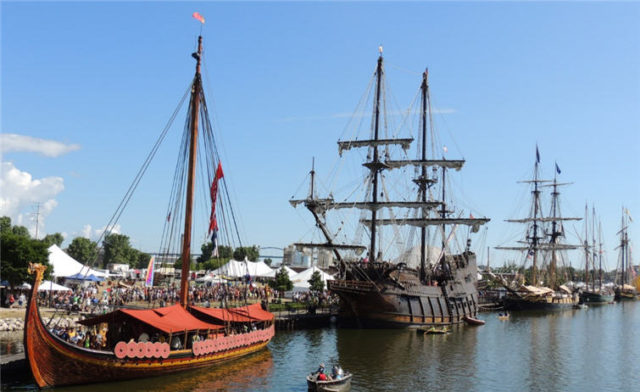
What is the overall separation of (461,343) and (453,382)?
1508 cm

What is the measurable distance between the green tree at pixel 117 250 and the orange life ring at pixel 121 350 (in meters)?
128

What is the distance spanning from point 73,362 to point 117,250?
131350 millimetres

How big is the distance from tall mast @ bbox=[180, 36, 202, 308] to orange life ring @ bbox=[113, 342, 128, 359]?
20.0 feet

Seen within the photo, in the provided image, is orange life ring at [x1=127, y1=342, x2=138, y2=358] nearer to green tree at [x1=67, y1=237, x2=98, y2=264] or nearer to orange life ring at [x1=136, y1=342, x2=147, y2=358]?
orange life ring at [x1=136, y1=342, x2=147, y2=358]

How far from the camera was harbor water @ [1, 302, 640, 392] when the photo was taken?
29.0 metres

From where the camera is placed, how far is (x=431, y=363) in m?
36.3

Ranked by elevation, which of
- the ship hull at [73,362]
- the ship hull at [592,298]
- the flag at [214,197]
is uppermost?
the flag at [214,197]

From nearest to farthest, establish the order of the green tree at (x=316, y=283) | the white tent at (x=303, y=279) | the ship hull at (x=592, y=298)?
the green tree at (x=316, y=283)
the white tent at (x=303, y=279)
the ship hull at (x=592, y=298)

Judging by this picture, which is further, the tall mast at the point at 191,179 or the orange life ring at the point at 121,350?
the tall mast at the point at 191,179

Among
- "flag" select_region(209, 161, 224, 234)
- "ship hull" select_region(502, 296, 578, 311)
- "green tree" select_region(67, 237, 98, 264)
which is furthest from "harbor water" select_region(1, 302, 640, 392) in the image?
"green tree" select_region(67, 237, 98, 264)

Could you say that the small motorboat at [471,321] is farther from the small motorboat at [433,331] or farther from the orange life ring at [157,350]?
the orange life ring at [157,350]

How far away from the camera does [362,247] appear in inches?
2095

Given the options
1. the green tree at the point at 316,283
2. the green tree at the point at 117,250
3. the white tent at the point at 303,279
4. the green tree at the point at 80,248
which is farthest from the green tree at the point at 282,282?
the green tree at the point at 117,250

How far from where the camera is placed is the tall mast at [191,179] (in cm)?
3216
